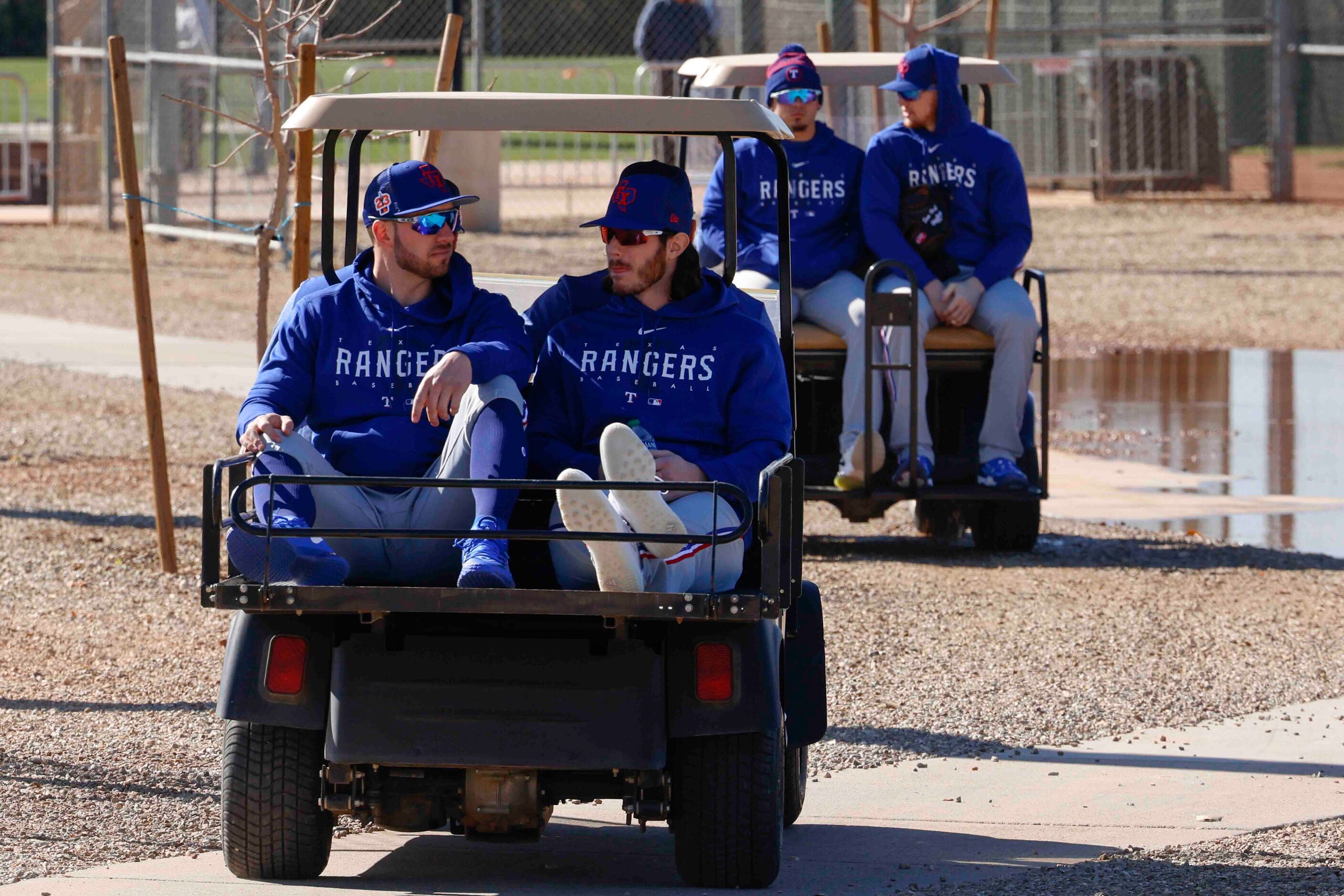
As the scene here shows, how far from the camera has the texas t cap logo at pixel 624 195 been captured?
469 centimetres

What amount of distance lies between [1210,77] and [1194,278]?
264 inches

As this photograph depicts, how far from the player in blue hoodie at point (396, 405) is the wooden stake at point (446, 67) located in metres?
1.98

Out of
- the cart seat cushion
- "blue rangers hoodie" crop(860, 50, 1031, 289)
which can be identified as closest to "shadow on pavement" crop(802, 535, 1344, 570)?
the cart seat cushion

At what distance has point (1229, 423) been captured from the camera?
438 inches

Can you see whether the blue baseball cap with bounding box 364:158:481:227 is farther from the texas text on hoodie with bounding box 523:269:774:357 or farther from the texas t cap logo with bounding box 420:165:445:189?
the texas text on hoodie with bounding box 523:269:774:357

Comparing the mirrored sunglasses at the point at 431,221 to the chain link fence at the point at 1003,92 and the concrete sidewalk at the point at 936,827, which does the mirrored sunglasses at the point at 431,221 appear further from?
the chain link fence at the point at 1003,92

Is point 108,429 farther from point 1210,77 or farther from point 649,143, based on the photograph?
point 1210,77

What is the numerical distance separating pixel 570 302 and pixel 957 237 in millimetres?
3554

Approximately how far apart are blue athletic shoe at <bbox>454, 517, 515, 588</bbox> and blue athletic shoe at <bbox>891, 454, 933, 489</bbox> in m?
3.86

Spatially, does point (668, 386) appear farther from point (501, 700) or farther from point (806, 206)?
point (806, 206)

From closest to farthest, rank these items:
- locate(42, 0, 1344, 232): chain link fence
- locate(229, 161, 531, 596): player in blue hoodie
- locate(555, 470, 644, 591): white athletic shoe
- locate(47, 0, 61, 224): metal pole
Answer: locate(555, 470, 644, 591): white athletic shoe, locate(229, 161, 531, 596): player in blue hoodie, locate(47, 0, 61, 224): metal pole, locate(42, 0, 1344, 232): chain link fence

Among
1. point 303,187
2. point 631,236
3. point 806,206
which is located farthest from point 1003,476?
point 631,236

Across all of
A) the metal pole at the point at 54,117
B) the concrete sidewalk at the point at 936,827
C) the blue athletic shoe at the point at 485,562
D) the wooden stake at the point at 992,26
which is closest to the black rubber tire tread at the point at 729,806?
the concrete sidewalk at the point at 936,827

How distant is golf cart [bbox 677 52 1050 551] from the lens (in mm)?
7863
